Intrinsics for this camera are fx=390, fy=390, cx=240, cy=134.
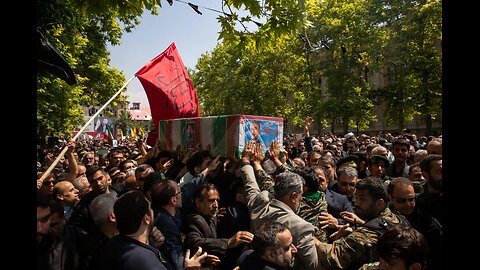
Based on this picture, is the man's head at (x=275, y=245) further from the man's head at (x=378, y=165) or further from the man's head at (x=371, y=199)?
the man's head at (x=378, y=165)

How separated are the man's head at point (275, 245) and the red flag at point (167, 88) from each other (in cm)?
451

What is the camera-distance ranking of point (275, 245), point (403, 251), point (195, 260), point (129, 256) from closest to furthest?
point (403, 251)
point (129, 256)
point (275, 245)
point (195, 260)

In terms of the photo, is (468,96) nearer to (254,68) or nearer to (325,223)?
(325,223)

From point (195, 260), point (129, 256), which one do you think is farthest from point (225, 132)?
point (129, 256)

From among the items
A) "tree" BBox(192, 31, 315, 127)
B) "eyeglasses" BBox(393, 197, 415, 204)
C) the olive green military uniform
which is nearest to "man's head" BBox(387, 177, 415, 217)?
"eyeglasses" BBox(393, 197, 415, 204)

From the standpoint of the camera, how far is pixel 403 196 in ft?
12.0

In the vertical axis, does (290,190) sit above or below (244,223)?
above

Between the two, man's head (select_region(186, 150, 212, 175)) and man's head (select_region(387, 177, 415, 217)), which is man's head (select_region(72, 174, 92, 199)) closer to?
man's head (select_region(186, 150, 212, 175))

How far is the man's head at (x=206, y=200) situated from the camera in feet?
13.2

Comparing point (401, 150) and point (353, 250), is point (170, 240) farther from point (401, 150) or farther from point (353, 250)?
point (401, 150)

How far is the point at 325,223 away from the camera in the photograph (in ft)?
12.2

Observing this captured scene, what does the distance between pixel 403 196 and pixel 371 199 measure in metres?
0.48

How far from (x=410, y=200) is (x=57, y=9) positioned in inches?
269

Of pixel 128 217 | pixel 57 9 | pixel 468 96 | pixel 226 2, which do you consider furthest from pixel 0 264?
pixel 57 9
